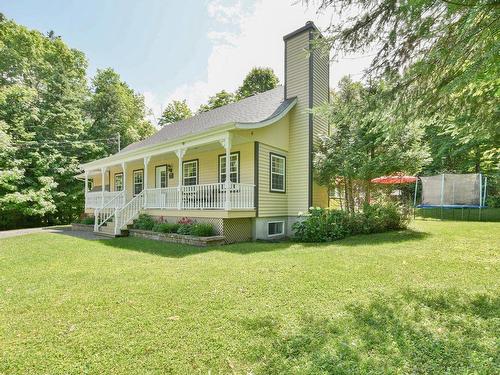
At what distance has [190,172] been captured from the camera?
1348cm

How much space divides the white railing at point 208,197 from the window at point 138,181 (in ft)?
17.9

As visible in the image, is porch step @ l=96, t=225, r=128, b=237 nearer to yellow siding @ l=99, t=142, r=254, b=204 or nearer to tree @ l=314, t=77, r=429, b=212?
yellow siding @ l=99, t=142, r=254, b=204

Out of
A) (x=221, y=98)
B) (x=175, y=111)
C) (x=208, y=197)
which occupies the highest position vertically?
(x=221, y=98)

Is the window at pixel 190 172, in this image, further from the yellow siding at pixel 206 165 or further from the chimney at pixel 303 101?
the chimney at pixel 303 101

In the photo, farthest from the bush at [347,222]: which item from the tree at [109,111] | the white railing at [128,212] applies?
the tree at [109,111]

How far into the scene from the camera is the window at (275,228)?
11345mm

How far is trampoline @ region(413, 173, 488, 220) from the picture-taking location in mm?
13617

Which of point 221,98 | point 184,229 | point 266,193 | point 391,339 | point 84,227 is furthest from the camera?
point 221,98

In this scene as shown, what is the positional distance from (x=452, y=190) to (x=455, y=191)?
13 centimetres

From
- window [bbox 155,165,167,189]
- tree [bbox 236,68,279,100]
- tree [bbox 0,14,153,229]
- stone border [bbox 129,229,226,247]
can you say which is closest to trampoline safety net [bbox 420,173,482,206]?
stone border [bbox 129,229,226,247]

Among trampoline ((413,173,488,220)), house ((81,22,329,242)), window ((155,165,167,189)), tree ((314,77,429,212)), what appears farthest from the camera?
window ((155,165,167,189))

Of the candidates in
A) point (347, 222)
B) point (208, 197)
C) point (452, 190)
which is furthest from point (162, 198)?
point (452, 190)

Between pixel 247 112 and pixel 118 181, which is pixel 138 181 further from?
pixel 247 112

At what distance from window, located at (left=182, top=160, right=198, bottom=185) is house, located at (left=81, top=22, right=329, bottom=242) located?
5 centimetres
